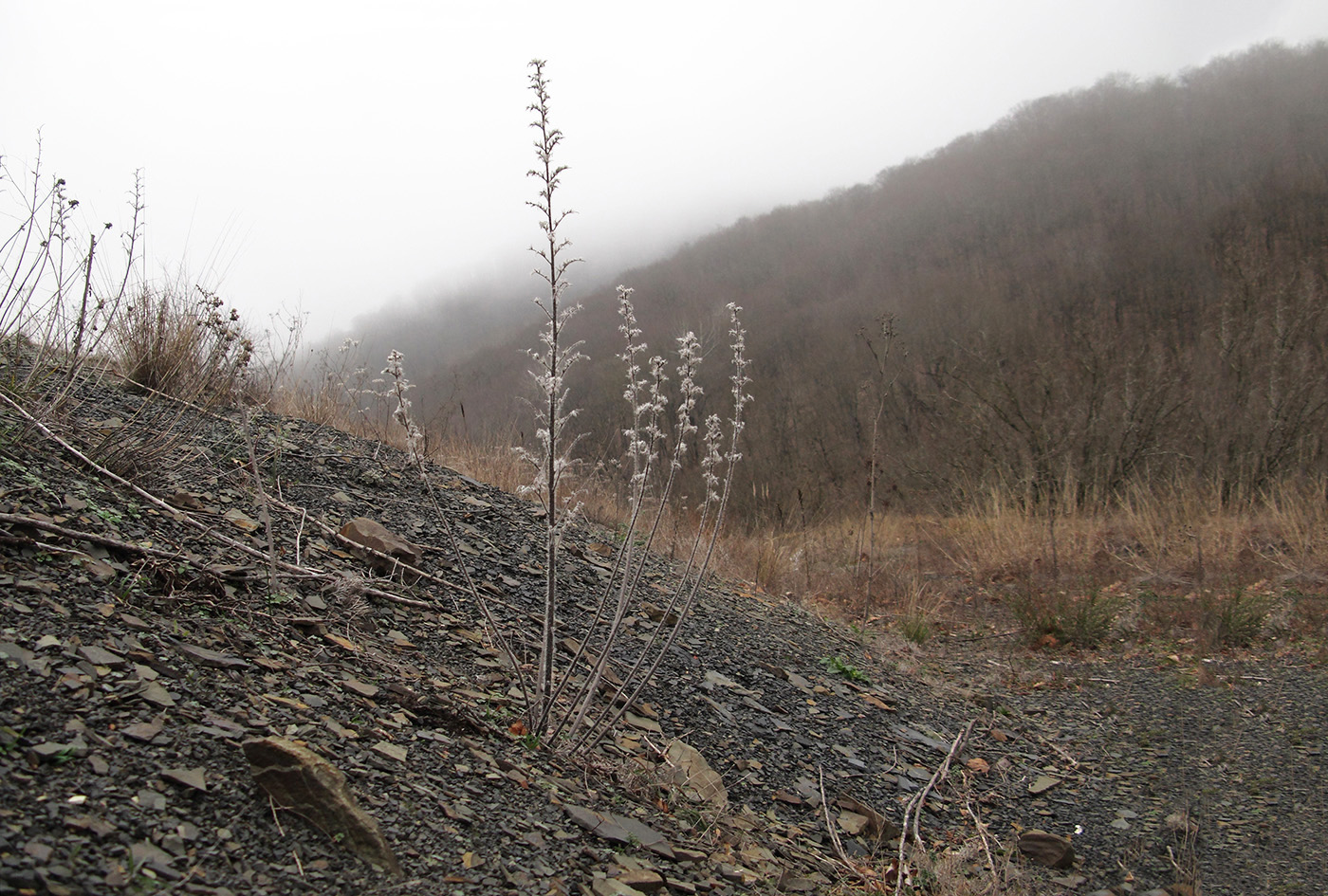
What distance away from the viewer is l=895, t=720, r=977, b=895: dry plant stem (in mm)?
2203

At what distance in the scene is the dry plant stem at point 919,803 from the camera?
2.20 metres

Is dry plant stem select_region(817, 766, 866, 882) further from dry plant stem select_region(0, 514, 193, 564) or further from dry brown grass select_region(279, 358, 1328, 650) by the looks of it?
dry brown grass select_region(279, 358, 1328, 650)

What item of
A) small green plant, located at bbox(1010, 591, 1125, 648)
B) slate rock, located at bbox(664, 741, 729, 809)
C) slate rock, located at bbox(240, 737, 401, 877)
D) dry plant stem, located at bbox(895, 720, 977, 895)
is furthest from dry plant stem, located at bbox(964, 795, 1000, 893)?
small green plant, located at bbox(1010, 591, 1125, 648)

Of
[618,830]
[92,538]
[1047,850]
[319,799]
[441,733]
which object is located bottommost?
[1047,850]

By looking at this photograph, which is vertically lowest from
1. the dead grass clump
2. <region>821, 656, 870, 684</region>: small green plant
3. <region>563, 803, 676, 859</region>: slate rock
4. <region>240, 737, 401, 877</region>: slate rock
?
<region>821, 656, 870, 684</region>: small green plant

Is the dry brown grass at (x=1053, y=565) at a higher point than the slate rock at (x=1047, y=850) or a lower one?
lower

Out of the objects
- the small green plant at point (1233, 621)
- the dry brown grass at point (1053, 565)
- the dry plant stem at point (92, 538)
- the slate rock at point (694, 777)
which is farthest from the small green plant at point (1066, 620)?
the dry plant stem at point (92, 538)

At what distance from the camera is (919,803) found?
2594mm

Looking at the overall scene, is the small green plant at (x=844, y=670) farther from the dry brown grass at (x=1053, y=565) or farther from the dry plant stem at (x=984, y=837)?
the dry brown grass at (x=1053, y=565)

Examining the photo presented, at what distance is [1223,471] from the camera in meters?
10.9

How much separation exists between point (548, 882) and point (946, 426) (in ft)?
53.8

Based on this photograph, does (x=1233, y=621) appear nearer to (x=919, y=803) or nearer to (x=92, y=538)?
(x=919, y=803)

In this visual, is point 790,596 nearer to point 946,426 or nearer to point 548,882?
point 548,882

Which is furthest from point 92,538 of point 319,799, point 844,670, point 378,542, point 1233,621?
point 1233,621
